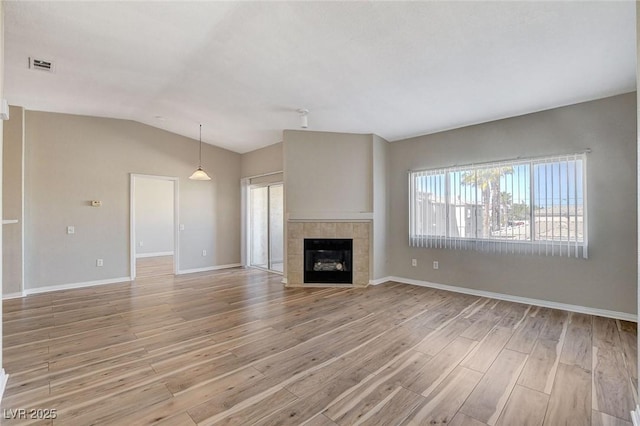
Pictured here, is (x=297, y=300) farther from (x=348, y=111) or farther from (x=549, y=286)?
(x=549, y=286)

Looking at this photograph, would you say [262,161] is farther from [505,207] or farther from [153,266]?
[505,207]

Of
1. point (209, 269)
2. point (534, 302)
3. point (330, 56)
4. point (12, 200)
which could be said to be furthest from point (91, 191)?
point (534, 302)

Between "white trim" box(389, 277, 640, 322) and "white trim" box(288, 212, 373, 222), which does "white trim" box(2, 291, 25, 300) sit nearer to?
"white trim" box(288, 212, 373, 222)

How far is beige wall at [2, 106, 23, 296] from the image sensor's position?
447 centimetres

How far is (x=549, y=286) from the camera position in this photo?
391 cm

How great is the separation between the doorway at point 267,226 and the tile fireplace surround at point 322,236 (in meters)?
1.04

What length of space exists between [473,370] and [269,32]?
3352 millimetres

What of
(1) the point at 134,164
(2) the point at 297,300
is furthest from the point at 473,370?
(1) the point at 134,164

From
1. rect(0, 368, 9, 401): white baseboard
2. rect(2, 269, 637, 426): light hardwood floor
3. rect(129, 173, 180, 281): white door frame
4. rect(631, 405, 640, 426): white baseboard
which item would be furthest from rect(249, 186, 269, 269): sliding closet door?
rect(631, 405, 640, 426): white baseboard

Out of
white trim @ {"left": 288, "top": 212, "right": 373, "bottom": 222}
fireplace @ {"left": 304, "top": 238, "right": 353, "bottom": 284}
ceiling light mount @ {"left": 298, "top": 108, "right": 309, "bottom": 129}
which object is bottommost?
fireplace @ {"left": 304, "top": 238, "right": 353, "bottom": 284}

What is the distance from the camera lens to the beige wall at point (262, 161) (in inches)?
244

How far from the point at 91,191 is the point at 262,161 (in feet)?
10.4

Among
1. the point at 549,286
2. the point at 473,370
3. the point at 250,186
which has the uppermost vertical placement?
the point at 250,186

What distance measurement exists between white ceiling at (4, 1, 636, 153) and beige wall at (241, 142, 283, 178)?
1.59 m
